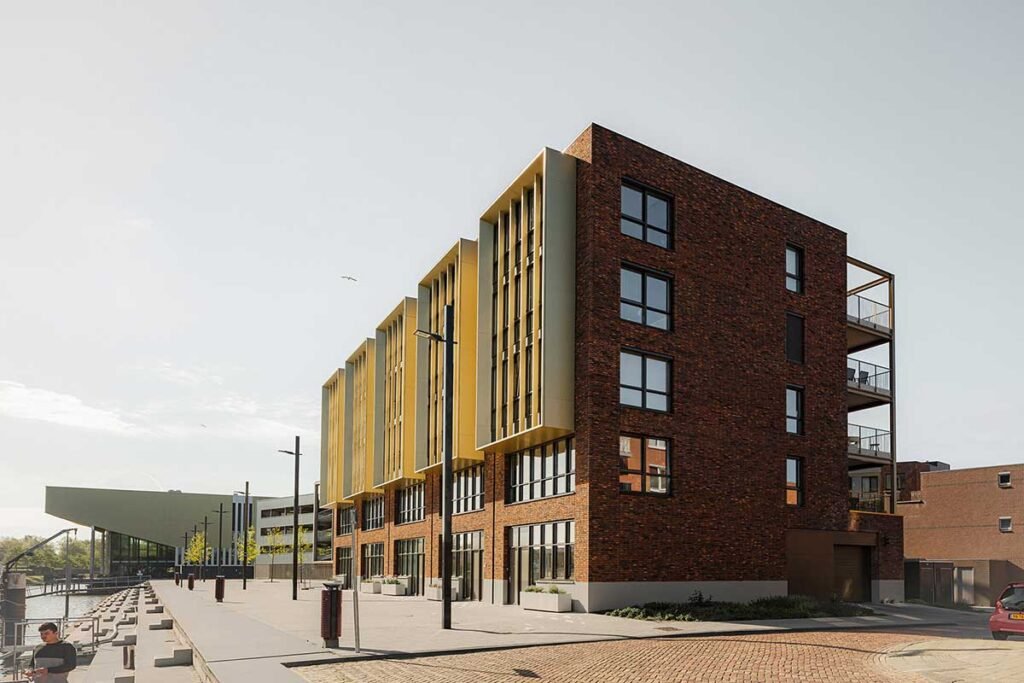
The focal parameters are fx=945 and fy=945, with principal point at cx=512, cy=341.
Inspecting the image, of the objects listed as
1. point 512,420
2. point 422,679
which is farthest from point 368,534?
point 422,679

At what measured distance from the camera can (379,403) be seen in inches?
2255

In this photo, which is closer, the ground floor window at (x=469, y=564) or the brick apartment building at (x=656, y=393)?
the brick apartment building at (x=656, y=393)

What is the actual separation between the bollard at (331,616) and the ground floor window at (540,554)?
12547mm

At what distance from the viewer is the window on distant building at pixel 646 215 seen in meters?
32.8

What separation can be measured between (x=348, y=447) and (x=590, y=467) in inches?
1570

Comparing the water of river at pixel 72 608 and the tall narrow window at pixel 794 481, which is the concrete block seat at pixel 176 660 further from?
the water of river at pixel 72 608

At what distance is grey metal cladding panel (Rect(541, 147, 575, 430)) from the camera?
31.4 m

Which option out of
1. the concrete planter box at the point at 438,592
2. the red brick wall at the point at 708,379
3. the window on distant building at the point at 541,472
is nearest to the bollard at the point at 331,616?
the red brick wall at the point at 708,379

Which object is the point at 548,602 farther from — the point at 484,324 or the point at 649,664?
the point at 649,664

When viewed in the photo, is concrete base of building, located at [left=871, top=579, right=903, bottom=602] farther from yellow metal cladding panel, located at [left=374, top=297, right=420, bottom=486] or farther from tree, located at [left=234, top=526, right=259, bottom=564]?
tree, located at [left=234, top=526, right=259, bottom=564]

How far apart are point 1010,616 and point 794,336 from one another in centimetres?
1653

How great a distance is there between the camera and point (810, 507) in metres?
36.4

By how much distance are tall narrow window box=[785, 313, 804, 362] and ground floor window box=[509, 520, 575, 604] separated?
11.9 meters

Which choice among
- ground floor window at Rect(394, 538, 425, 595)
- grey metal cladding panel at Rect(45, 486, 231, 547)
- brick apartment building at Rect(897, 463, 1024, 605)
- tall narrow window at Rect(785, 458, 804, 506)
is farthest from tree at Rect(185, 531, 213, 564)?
tall narrow window at Rect(785, 458, 804, 506)
